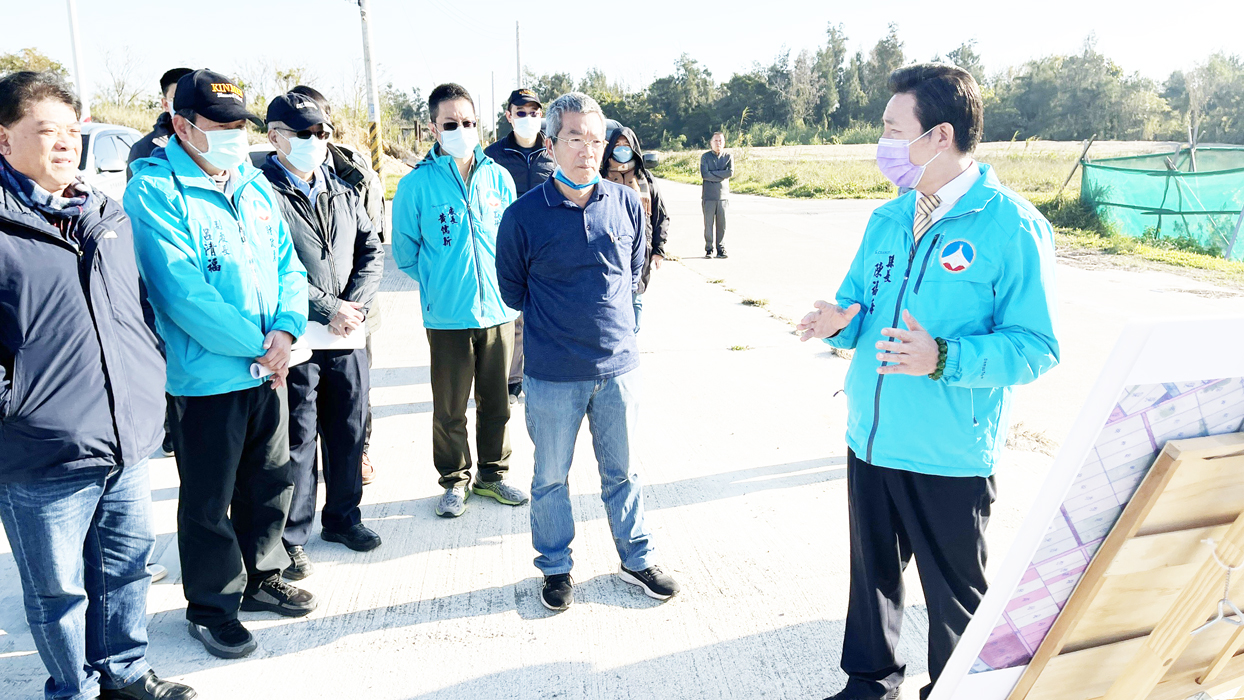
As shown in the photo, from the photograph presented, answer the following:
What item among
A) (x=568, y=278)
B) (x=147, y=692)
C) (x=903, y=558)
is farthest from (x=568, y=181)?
(x=147, y=692)

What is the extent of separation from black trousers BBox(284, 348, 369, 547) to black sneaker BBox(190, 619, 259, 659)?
0.57 m

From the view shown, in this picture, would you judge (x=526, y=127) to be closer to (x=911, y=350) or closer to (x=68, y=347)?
(x=68, y=347)

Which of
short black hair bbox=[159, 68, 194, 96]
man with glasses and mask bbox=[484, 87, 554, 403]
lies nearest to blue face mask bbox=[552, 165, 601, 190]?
man with glasses and mask bbox=[484, 87, 554, 403]

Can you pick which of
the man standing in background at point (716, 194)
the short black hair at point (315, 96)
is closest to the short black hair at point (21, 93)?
the short black hair at point (315, 96)

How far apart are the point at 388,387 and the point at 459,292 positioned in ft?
7.44

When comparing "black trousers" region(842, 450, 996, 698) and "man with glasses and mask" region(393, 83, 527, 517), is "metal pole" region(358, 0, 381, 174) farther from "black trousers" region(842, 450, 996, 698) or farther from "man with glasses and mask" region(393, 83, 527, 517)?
"black trousers" region(842, 450, 996, 698)

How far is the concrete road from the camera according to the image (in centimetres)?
275

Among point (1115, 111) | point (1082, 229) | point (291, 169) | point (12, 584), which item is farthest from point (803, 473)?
point (1115, 111)

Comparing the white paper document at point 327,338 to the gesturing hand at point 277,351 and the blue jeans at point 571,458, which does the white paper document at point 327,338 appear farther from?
the blue jeans at point 571,458

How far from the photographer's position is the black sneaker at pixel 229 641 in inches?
112

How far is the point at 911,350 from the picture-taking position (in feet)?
6.64

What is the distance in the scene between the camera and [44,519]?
7.51 feet

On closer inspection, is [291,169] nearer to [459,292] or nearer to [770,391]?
[459,292]

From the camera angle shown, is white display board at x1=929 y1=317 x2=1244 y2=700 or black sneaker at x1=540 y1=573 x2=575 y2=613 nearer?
white display board at x1=929 y1=317 x2=1244 y2=700
